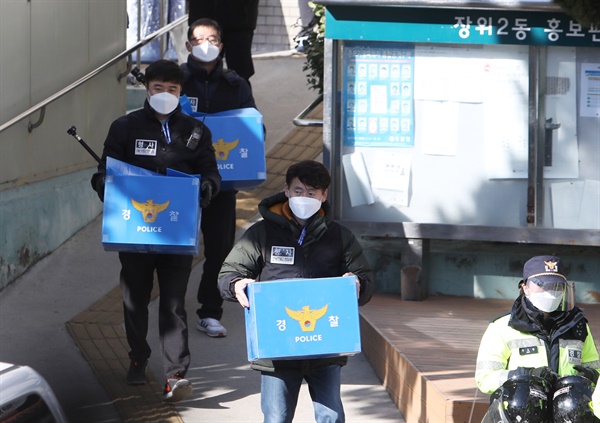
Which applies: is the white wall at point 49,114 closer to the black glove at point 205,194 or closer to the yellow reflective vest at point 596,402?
the black glove at point 205,194

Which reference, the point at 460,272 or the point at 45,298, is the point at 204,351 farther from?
the point at 460,272

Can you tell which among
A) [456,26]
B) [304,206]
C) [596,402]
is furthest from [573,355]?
[456,26]

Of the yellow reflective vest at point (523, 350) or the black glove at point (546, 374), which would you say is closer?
the black glove at point (546, 374)

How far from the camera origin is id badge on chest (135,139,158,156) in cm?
659

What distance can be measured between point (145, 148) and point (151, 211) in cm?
48

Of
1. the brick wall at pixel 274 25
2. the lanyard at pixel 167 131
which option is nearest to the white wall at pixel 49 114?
the lanyard at pixel 167 131

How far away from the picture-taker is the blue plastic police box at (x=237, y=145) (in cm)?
737

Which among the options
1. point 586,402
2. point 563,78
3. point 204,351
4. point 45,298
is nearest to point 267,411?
point 586,402

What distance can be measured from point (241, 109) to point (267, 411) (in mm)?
2824

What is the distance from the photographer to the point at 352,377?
24.0ft

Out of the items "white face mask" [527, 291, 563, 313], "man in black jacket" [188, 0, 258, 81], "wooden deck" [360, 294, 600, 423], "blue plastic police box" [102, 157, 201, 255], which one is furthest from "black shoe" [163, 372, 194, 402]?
"man in black jacket" [188, 0, 258, 81]

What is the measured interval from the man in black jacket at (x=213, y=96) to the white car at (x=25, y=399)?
395 cm

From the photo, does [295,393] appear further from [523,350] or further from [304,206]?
[523,350]

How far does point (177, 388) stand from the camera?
6449 mm
